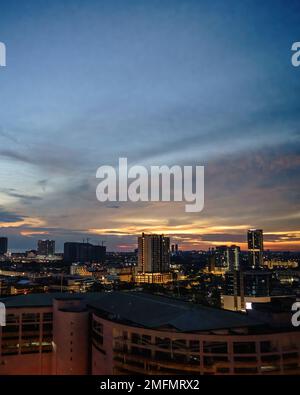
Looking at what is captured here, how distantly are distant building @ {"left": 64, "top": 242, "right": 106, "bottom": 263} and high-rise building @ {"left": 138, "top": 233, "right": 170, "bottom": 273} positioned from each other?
1515 inches

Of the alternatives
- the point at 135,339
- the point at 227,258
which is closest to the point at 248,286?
the point at 135,339

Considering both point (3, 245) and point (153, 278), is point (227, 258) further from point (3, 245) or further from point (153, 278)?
point (3, 245)

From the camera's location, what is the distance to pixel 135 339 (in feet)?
46.1

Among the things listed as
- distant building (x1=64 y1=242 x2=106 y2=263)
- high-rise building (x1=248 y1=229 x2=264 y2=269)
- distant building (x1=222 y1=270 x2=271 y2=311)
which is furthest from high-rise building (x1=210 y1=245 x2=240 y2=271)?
distant building (x1=222 y1=270 x2=271 y2=311)

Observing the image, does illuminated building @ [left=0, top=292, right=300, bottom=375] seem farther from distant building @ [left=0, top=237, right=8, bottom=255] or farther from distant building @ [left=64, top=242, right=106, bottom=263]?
distant building @ [left=0, top=237, right=8, bottom=255]

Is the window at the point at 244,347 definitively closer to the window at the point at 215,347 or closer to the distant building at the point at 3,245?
the window at the point at 215,347

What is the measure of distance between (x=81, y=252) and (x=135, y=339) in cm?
10860

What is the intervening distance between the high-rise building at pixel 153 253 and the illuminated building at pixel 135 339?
203ft

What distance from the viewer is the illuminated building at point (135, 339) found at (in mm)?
12203

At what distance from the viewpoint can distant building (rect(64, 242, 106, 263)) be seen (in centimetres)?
11975

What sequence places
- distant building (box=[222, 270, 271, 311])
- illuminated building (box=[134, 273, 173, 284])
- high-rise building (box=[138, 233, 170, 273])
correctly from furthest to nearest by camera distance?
high-rise building (box=[138, 233, 170, 273])
illuminated building (box=[134, 273, 173, 284])
distant building (box=[222, 270, 271, 311])
